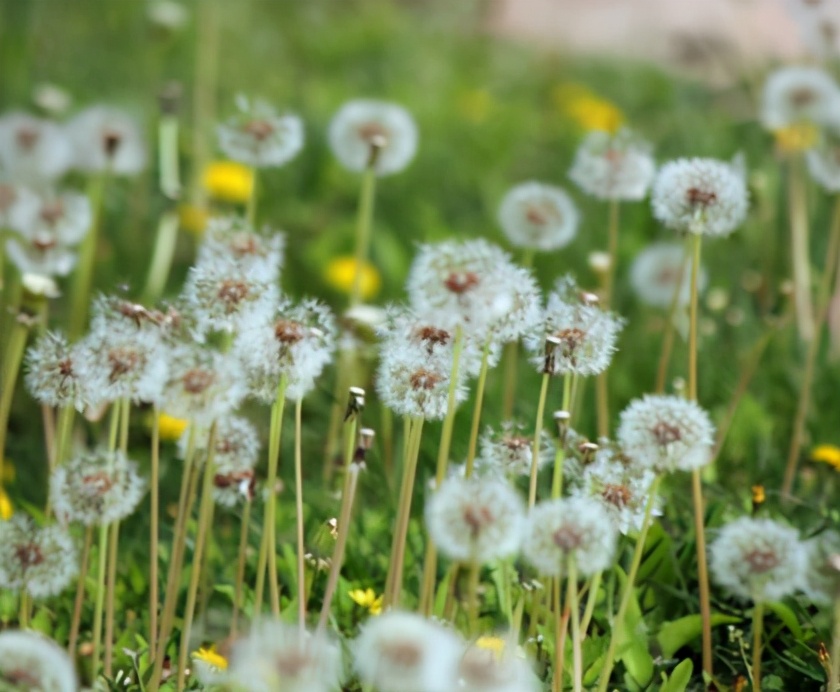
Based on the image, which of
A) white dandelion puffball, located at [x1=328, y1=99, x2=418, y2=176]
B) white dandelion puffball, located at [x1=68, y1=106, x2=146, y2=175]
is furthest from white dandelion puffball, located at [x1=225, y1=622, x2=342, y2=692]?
white dandelion puffball, located at [x1=68, y1=106, x2=146, y2=175]

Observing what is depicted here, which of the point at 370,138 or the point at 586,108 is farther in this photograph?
the point at 586,108

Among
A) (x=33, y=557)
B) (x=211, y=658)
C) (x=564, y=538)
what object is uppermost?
(x=564, y=538)

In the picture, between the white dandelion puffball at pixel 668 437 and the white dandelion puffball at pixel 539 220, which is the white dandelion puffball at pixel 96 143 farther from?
the white dandelion puffball at pixel 668 437

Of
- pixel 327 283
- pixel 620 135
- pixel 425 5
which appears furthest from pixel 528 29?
pixel 620 135

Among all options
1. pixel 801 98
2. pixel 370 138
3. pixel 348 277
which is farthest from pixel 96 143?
pixel 801 98

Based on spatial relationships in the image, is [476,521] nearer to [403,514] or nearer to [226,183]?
[403,514]

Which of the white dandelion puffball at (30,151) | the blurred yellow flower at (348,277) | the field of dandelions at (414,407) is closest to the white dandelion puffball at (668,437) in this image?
the field of dandelions at (414,407)
